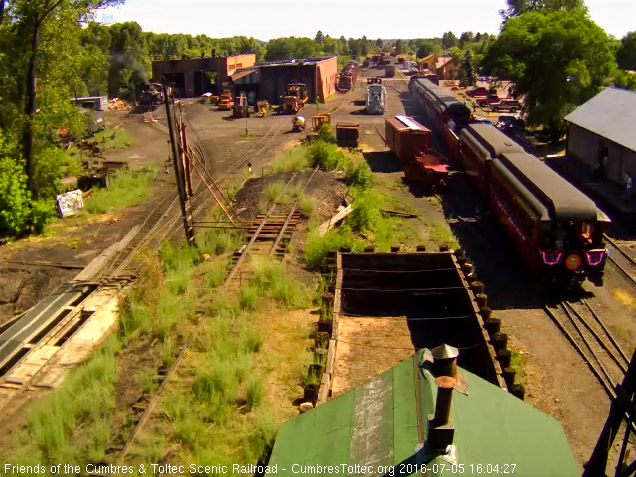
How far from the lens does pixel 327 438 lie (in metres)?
4.99

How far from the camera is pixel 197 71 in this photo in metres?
58.6

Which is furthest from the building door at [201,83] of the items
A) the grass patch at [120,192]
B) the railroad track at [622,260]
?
the railroad track at [622,260]

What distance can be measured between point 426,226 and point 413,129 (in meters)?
8.98

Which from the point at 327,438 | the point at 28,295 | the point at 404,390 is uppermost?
the point at 404,390

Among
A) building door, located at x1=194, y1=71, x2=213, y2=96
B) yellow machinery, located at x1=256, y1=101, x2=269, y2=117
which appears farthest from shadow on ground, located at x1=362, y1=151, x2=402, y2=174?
building door, located at x1=194, y1=71, x2=213, y2=96

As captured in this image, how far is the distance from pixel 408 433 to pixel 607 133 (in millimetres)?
22575

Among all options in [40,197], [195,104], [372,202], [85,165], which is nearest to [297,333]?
[372,202]

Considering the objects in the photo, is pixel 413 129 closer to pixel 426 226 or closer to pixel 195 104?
pixel 426 226

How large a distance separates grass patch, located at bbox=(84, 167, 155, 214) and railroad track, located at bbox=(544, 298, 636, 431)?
16103 mm

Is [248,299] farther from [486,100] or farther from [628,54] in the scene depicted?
[628,54]

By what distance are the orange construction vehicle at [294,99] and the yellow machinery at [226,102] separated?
464 cm

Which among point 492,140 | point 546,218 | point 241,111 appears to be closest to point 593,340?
point 546,218

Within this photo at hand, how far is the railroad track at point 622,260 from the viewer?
1525 centimetres

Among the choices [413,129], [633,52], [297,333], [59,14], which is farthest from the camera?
[633,52]
